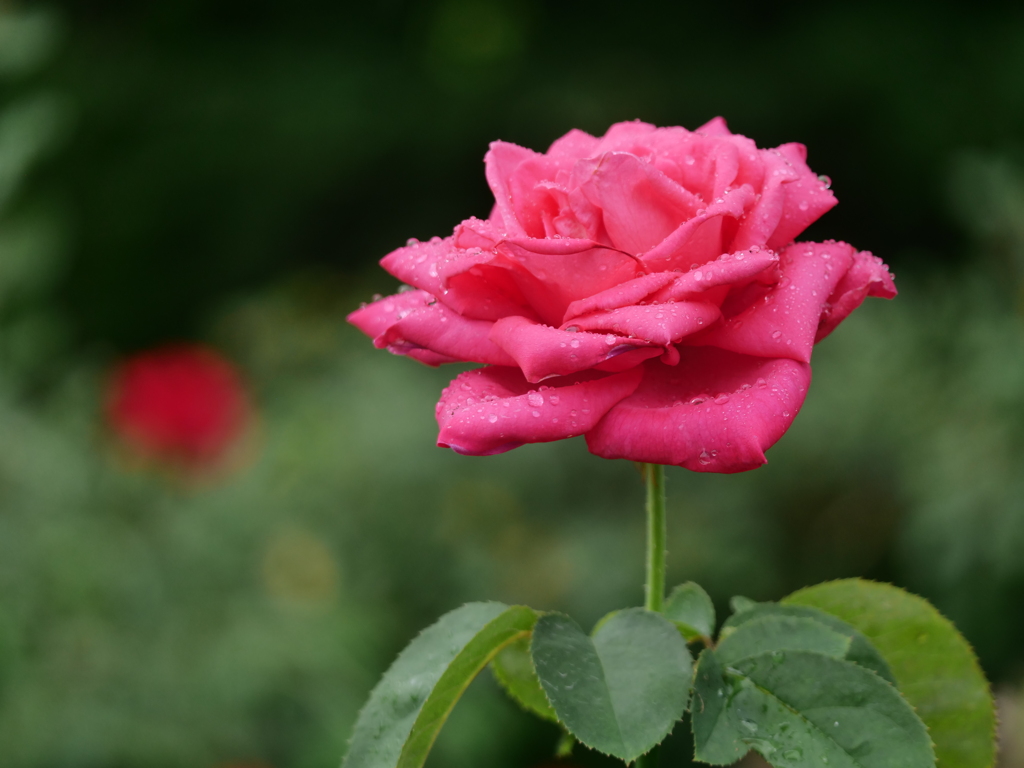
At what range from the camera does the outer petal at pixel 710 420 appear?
0.42m

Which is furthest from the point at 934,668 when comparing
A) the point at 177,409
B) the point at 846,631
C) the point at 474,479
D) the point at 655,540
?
the point at 177,409

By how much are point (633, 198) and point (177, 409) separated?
1.73 metres

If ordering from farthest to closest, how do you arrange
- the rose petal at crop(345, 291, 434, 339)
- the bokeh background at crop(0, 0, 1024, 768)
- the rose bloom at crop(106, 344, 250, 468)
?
the rose bloom at crop(106, 344, 250, 468) → the bokeh background at crop(0, 0, 1024, 768) → the rose petal at crop(345, 291, 434, 339)

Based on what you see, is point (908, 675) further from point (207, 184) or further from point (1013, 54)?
point (207, 184)

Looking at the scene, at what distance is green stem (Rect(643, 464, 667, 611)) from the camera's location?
508 millimetres

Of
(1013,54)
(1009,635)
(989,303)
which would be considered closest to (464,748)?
(1009,635)

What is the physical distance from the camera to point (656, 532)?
519mm

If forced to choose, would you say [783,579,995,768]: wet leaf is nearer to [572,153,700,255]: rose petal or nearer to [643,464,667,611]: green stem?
[643,464,667,611]: green stem

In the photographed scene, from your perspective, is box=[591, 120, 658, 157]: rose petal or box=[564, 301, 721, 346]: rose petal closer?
box=[564, 301, 721, 346]: rose petal

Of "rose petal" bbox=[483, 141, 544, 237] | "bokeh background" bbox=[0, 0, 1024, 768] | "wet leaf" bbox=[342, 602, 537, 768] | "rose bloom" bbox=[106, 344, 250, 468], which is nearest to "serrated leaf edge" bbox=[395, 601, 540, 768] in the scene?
"wet leaf" bbox=[342, 602, 537, 768]

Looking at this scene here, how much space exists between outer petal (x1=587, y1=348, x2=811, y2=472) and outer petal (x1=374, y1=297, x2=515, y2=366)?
0.07 meters

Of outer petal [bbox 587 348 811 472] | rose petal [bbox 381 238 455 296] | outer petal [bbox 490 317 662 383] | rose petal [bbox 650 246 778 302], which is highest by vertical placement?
rose petal [bbox 381 238 455 296]

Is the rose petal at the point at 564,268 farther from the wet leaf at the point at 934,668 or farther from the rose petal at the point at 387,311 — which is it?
the wet leaf at the point at 934,668

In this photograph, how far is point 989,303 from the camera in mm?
1733
